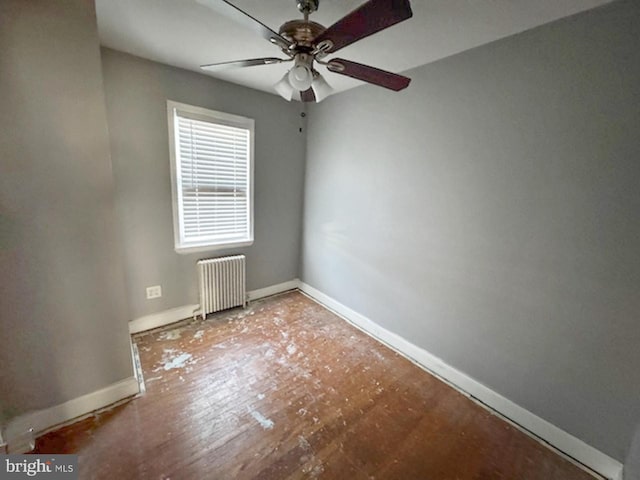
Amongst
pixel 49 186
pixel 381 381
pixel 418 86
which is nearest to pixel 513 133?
pixel 418 86

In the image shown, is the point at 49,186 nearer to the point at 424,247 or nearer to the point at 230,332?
the point at 230,332

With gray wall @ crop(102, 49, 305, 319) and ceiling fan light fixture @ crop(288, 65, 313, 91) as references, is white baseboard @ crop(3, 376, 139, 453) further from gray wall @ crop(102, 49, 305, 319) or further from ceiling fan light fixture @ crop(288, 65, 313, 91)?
ceiling fan light fixture @ crop(288, 65, 313, 91)

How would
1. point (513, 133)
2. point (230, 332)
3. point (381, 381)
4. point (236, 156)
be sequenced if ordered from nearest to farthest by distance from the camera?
point (513, 133)
point (381, 381)
point (230, 332)
point (236, 156)

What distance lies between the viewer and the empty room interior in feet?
4.32

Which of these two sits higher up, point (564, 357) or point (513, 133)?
point (513, 133)

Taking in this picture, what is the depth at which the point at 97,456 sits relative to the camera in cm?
139

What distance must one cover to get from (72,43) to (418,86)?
2215 millimetres

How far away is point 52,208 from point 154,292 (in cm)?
135

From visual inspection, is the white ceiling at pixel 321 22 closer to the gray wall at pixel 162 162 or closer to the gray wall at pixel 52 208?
the gray wall at pixel 162 162

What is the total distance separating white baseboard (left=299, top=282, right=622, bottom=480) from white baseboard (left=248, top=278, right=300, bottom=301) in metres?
1.08

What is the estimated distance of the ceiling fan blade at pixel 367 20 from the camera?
843 millimetres

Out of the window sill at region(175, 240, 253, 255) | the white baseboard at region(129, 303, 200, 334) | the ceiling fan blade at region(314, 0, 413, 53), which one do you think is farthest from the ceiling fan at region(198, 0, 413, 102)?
the white baseboard at region(129, 303, 200, 334)

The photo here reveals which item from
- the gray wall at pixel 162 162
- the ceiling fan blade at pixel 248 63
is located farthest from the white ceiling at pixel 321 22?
the ceiling fan blade at pixel 248 63

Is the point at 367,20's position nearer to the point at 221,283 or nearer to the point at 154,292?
the point at 221,283
